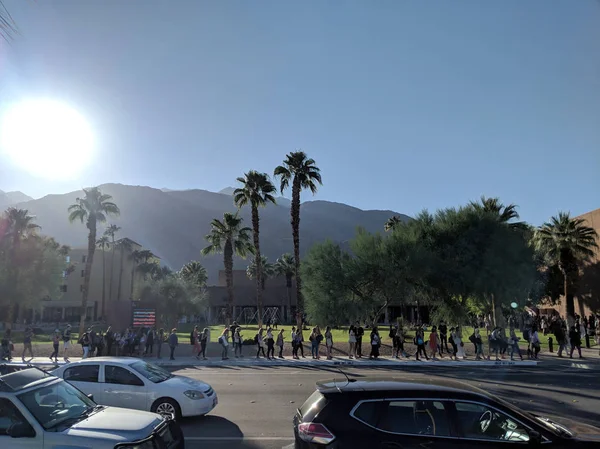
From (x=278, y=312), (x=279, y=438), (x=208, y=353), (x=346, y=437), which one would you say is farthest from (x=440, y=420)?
(x=278, y=312)

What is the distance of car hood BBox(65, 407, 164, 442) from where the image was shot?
481 cm

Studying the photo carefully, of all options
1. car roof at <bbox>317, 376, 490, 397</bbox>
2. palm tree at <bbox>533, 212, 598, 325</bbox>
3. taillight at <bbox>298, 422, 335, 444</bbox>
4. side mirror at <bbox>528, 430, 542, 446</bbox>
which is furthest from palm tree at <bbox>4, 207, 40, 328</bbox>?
palm tree at <bbox>533, 212, 598, 325</bbox>

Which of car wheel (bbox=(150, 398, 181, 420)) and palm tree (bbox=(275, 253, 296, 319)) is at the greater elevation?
palm tree (bbox=(275, 253, 296, 319))

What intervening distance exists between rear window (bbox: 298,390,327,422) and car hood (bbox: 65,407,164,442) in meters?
1.80

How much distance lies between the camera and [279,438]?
7.98 meters

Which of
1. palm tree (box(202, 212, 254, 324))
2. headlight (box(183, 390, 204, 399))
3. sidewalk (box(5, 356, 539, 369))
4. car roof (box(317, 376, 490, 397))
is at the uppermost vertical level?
palm tree (box(202, 212, 254, 324))

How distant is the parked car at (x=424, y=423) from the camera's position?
447cm

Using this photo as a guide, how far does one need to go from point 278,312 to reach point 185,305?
26.4 metres

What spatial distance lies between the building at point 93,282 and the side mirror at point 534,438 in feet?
259

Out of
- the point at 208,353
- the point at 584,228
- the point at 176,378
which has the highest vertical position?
the point at 584,228

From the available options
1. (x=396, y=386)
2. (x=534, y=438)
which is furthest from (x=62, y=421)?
(x=534, y=438)

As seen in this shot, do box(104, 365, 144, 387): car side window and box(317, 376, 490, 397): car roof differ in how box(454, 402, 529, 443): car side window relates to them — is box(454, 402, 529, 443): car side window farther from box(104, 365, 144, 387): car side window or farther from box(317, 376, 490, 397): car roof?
box(104, 365, 144, 387): car side window

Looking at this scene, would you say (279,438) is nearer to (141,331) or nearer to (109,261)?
(141,331)

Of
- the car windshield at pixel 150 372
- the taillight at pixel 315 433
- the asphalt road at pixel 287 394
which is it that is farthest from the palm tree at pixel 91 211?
the taillight at pixel 315 433
